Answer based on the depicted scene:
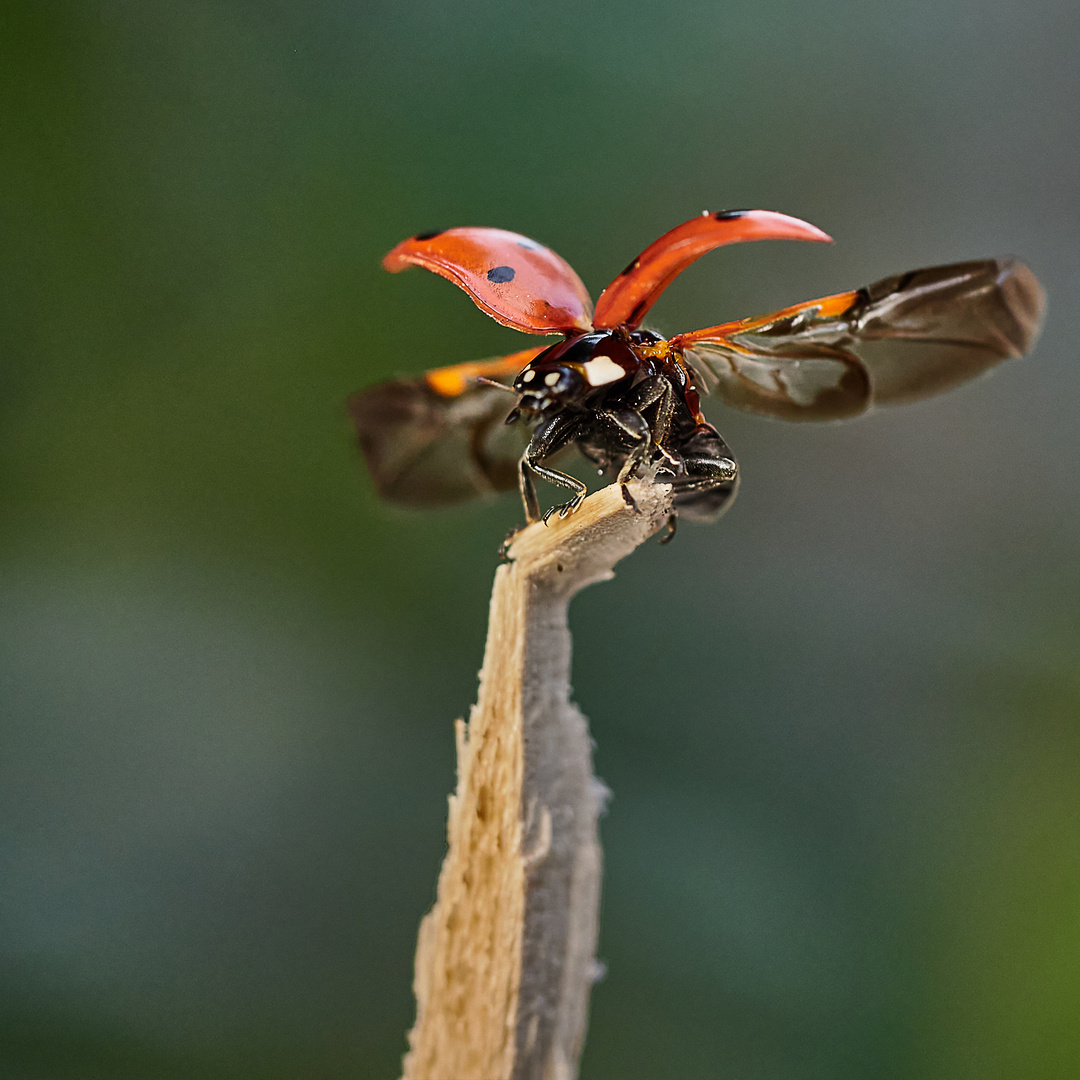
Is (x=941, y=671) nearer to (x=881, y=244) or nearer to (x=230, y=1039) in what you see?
(x=881, y=244)

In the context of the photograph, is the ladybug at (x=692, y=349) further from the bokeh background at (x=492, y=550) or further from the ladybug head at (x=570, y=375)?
the bokeh background at (x=492, y=550)

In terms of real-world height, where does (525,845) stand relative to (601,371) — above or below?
below

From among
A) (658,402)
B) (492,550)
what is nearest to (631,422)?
(658,402)

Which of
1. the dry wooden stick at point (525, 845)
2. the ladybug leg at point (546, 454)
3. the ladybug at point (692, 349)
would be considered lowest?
the dry wooden stick at point (525, 845)

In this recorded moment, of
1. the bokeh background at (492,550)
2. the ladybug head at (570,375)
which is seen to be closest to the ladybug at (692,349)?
the ladybug head at (570,375)

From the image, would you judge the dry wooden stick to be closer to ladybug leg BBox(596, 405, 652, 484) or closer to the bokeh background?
ladybug leg BBox(596, 405, 652, 484)

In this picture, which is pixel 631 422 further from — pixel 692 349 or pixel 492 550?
pixel 492 550
